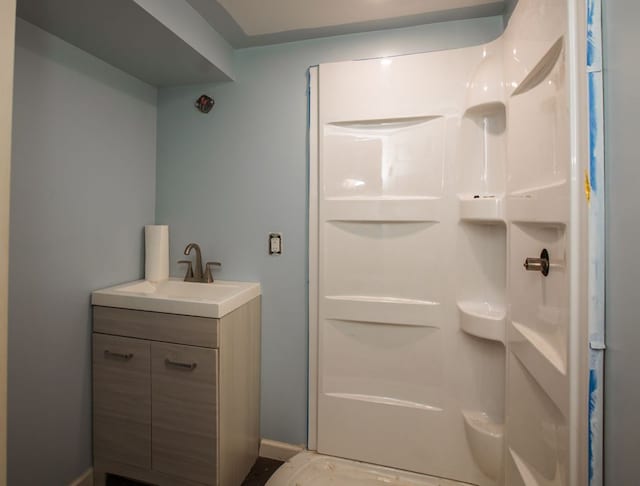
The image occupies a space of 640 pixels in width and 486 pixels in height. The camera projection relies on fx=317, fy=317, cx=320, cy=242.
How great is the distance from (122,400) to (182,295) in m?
0.58

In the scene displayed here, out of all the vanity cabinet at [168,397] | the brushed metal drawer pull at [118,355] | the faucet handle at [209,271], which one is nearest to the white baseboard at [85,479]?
the vanity cabinet at [168,397]

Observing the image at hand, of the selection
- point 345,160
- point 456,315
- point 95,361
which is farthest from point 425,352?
point 95,361

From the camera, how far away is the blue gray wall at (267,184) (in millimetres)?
1786

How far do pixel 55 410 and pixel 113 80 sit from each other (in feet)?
5.48

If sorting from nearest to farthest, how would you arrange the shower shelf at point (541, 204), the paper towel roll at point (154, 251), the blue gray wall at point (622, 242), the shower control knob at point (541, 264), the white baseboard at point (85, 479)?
the blue gray wall at point (622, 242) → the shower shelf at point (541, 204) → the shower control knob at point (541, 264) → the white baseboard at point (85, 479) → the paper towel roll at point (154, 251)

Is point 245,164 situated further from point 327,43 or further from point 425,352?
point 425,352

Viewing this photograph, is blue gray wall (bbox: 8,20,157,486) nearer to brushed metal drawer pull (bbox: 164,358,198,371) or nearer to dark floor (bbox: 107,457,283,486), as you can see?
dark floor (bbox: 107,457,283,486)

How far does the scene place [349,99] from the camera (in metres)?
1.66

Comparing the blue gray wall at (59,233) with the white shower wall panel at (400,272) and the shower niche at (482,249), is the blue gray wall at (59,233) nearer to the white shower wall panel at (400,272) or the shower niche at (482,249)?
the white shower wall panel at (400,272)

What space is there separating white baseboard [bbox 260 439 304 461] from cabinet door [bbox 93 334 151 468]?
60cm

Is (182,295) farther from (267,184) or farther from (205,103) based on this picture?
(205,103)

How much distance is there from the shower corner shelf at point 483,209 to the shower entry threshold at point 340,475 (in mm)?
1280

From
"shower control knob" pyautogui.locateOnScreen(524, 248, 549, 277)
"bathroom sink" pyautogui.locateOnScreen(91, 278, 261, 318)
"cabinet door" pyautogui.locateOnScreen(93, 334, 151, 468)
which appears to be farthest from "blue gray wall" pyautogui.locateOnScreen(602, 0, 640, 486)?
"cabinet door" pyautogui.locateOnScreen(93, 334, 151, 468)

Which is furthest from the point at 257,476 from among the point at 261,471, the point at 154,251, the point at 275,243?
the point at 154,251
